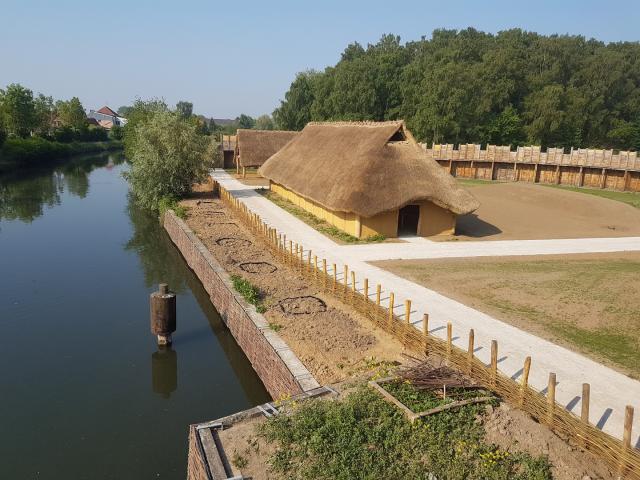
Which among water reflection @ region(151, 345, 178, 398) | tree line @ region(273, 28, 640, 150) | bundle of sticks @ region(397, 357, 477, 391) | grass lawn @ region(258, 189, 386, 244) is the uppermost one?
tree line @ region(273, 28, 640, 150)

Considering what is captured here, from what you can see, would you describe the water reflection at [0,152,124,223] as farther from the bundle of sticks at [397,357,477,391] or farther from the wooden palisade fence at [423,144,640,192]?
the wooden palisade fence at [423,144,640,192]

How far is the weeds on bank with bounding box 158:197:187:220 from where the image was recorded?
26341mm

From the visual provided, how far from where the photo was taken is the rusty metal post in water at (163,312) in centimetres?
1329

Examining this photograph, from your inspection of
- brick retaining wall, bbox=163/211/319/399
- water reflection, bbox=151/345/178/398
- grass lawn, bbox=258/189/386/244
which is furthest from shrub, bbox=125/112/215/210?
water reflection, bbox=151/345/178/398

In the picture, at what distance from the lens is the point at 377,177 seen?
22.4 metres

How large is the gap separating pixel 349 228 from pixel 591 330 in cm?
1207

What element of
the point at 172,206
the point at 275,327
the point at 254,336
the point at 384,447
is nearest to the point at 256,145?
the point at 172,206

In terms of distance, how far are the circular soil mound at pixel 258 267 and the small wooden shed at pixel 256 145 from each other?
28.8 metres

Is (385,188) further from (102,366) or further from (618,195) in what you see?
(618,195)

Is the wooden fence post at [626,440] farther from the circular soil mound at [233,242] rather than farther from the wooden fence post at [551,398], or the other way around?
the circular soil mound at [233,242]

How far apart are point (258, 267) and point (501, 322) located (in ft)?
27.1

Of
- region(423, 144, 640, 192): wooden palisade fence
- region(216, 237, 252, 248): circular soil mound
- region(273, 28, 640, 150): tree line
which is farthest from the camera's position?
region(273, 28, 640, 150): tree line

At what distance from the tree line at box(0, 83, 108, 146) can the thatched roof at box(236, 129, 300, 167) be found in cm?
2705

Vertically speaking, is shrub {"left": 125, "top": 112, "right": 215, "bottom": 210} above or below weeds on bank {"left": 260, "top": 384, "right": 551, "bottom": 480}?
above
